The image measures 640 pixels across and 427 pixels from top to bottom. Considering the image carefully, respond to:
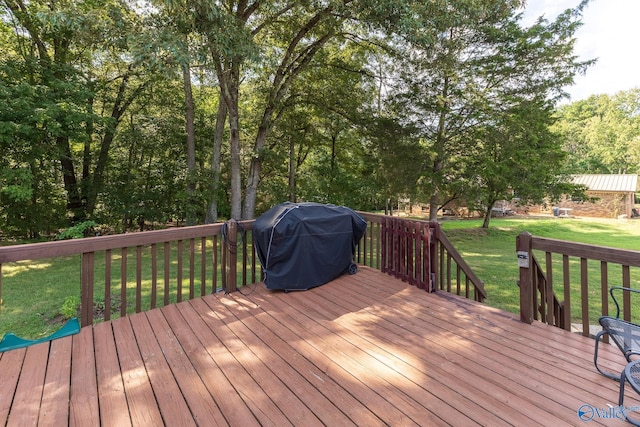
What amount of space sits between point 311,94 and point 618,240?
1150 centimetres

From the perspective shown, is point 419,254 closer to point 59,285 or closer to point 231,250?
point 231,250

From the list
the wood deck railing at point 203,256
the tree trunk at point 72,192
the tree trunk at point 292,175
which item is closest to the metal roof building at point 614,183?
the tree trunk at point 292,175

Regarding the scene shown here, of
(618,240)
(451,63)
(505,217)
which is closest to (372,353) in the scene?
(451,63)

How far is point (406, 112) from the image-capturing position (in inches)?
361

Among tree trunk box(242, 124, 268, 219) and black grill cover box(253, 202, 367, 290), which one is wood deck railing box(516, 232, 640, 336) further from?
tree trunk box(242, 124, 268, 219)

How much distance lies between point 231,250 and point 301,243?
764 millimetres

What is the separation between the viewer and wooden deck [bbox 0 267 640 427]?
155cm

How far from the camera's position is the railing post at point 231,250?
3.29m

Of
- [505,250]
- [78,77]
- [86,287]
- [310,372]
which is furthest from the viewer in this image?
[505,250]

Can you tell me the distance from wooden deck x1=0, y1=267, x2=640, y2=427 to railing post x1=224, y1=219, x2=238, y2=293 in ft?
1.82

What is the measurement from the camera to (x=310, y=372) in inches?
75.2

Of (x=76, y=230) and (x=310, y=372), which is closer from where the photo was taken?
(x=310, y=372)

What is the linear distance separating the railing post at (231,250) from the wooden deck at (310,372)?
0.56 metres

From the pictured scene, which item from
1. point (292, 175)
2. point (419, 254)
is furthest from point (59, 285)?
point (292, 175)
